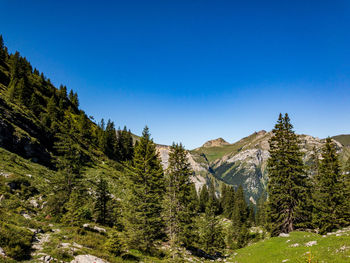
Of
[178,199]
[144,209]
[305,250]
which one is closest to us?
[305,250]

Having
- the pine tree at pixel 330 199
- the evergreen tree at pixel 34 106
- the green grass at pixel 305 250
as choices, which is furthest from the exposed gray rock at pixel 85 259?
the evergreen tree at pixel 34 106

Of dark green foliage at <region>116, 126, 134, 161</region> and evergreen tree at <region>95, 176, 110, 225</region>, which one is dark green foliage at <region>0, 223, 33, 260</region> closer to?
evergreen tree at <region>95, 176, 110, 225</region>

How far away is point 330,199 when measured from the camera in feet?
81.7

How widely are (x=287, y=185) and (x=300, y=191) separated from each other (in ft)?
6.15

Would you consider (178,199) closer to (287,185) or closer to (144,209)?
(144,209)

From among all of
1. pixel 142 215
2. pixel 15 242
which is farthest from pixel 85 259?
pixel 142 215

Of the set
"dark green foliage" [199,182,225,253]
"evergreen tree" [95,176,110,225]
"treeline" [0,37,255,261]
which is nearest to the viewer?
"treeline" [0,37,255,261]

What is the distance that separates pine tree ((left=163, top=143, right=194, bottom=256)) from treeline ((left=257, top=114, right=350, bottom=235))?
13051 mm

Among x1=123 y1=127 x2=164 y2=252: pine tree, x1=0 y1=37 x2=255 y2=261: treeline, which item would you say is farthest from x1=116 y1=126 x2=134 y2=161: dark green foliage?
x1=123 y1=127 x2=164 y2=252: pine tree

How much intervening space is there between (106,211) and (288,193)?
2670 centimetres

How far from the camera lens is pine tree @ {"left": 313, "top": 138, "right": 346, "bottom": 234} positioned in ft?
78.7

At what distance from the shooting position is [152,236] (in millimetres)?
21094

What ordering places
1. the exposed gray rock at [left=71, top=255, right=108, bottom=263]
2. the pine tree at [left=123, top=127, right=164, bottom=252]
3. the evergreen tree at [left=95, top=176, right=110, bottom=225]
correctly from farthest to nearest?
the evergreen tree at [left=95, top=176, right=110, bottom=225], the pine tree at [left=123, top=127, right=164, bottom=252], the exposed gray rock at [left=71, top=255, right=108, bottom=263]

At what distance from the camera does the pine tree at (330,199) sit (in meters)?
24.0
